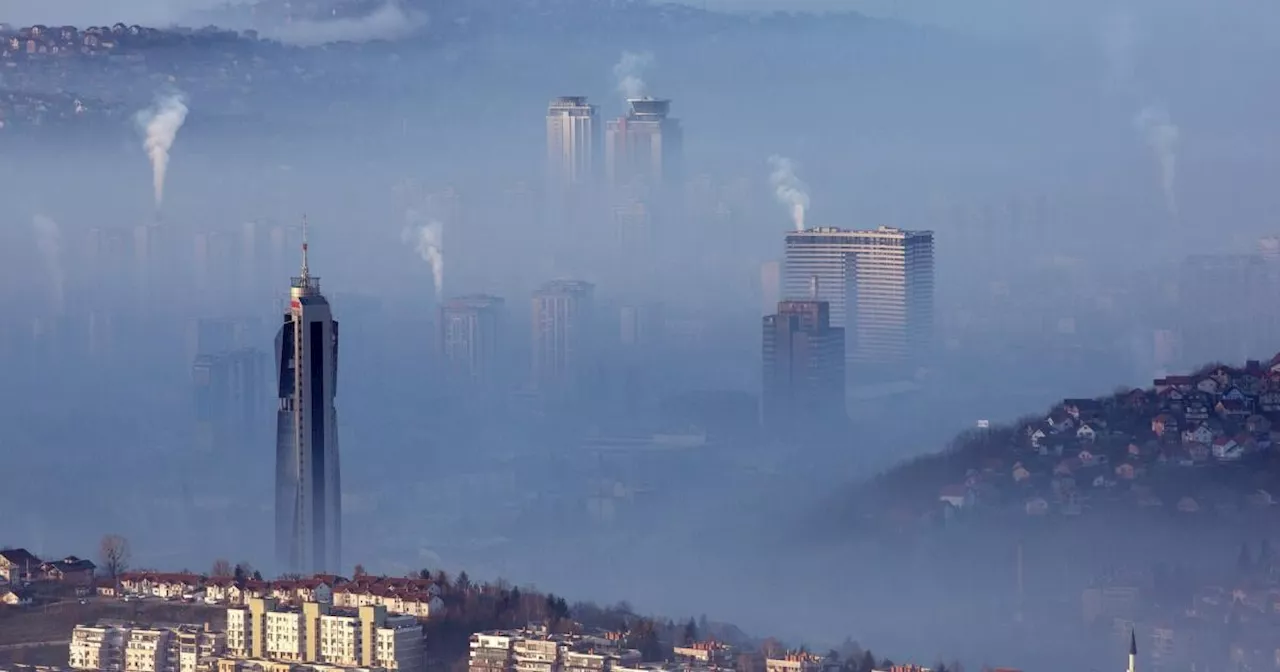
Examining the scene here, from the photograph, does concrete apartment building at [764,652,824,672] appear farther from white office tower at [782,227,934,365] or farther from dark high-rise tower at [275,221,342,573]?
white office tower at [782,227,934,365]

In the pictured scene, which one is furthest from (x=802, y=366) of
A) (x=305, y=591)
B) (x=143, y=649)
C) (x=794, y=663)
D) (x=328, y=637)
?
(x=328, y=637)

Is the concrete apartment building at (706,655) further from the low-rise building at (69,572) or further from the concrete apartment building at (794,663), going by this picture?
the low-rise building at (69,572)

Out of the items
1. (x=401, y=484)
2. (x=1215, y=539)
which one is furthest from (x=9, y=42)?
(x=1215, y=539)

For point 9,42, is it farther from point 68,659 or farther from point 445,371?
point 68,659

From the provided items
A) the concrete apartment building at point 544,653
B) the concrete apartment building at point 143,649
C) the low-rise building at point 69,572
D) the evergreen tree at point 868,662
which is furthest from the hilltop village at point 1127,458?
the concrete apartment building at point 143,649

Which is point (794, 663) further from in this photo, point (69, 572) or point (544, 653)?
point (69, 572)

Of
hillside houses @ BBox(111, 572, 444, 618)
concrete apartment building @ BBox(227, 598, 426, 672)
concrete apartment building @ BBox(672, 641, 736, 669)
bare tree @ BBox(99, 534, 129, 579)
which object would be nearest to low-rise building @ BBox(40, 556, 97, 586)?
bare tree @ BBox(99, 534, 129, 579)
